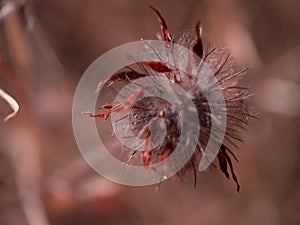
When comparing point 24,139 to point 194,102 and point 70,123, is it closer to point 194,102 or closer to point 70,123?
point 70,123

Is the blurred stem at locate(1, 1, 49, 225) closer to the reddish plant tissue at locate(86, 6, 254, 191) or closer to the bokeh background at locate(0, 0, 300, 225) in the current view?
the bokeh background at locate(0, 0, 300, 225)

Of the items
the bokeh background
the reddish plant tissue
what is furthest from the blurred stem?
the reddish plant tissue

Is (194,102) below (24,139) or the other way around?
the other way around

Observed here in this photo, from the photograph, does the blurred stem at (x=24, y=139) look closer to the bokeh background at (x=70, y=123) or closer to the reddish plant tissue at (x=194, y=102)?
the bokeh background at (x=70, y=123)

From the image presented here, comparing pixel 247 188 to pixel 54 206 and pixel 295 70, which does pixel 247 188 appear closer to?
pixel 295 70

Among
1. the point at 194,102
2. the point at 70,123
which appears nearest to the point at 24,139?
the point at 70,123

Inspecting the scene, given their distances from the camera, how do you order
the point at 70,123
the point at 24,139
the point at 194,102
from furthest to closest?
the point at 70,123 < the point at 24,139 < the point at 194,102
